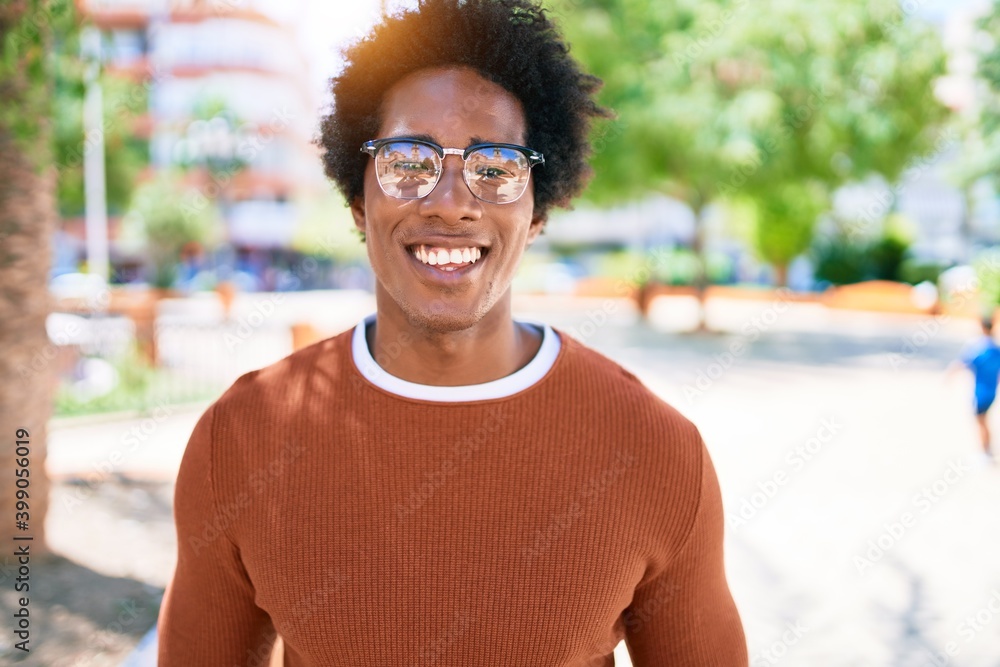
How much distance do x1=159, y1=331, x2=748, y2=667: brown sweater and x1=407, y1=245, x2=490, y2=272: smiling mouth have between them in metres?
0.29

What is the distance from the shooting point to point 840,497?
679 cm

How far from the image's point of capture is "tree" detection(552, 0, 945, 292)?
556 inches

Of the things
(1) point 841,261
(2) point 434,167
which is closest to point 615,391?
(2) point 434,167

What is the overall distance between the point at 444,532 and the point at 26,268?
4358 mm

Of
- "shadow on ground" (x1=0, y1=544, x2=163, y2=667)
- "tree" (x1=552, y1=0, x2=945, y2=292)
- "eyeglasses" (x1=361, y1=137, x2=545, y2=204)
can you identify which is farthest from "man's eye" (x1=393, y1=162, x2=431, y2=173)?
"tree" (x1=552, y1=0, x2=945, y2=292)

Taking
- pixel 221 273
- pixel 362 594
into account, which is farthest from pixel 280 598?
pixel 221 273

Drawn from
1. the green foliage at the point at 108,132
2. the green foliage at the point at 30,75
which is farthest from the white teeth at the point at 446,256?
the green foliage at the point at 108,132

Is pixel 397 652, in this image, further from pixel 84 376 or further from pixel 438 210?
pixel 84 376

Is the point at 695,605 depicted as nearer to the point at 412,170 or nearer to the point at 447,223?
the point at 447,223

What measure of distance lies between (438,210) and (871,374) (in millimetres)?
12732

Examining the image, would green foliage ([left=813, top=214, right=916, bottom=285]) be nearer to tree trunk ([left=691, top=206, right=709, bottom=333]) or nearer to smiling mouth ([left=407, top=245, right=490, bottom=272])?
tree trunk ([left=691, top=206, right=709, bottom=333])

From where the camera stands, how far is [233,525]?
1.63 metres

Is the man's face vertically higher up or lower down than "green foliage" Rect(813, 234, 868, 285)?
higher up

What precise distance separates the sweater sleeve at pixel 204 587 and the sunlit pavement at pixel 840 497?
2.85 metres
